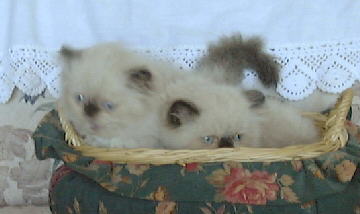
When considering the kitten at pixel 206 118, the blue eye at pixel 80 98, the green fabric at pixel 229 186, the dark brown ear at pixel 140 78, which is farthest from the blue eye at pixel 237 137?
the blue eye at pixel 80 98

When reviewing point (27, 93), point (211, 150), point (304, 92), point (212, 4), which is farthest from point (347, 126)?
point (27, 93)

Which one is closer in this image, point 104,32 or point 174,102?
point 174,102

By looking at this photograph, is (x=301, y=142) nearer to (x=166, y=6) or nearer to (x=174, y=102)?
(x=174, y=102)

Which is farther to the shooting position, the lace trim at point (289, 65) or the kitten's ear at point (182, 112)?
the lace trim at point (289, 65)

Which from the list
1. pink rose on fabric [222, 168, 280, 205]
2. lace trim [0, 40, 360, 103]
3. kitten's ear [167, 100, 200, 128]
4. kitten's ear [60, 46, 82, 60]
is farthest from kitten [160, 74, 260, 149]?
lace trim [0, 40, 360, 103]

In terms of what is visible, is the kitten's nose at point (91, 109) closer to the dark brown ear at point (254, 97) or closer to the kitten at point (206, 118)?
the kitten at point (206, 118)

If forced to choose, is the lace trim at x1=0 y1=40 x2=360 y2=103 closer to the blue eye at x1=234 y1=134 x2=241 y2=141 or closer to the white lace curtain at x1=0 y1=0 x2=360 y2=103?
the white lace curtain at x1=0 y1=0 x2=360 y2=103
